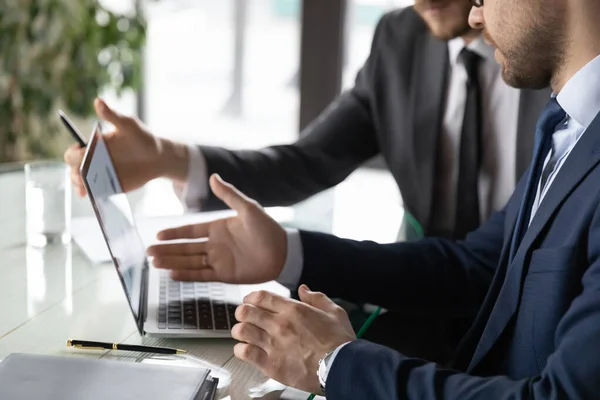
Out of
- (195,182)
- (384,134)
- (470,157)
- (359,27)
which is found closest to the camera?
(195,182)

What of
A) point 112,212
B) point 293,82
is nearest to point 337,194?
point 112,212

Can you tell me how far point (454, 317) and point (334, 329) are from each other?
501mm

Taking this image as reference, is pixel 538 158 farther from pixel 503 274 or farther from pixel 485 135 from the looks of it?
pixel 485 135

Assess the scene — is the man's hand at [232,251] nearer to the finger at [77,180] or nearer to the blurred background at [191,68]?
the finger at [77,180]

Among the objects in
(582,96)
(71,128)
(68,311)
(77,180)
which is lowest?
Result: (68,311)

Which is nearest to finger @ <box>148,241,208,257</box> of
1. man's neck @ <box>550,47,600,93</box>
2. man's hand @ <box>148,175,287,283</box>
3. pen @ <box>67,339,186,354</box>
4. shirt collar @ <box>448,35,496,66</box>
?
man's hand @ <box>148,175,287,283</box>

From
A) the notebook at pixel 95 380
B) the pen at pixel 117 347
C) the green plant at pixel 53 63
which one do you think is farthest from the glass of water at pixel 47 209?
the green plant at pixel 53 63

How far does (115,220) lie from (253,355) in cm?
38

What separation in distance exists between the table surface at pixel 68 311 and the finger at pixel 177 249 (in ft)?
0.29

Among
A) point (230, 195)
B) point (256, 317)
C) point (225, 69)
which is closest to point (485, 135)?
point (230, 195)

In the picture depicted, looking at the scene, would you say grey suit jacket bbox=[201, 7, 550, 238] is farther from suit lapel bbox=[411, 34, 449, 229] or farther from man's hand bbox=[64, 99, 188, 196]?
man's hand bbox=[64, 99, 188, 196]

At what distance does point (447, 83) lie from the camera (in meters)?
1.90

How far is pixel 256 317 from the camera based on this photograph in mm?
969

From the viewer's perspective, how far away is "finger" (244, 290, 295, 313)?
982mm
